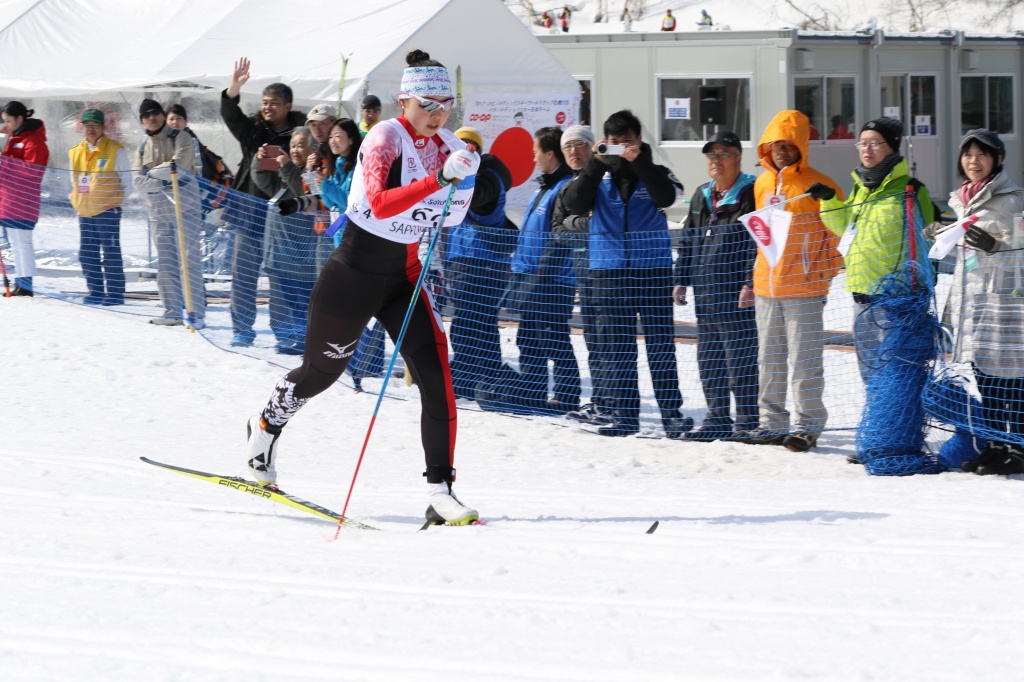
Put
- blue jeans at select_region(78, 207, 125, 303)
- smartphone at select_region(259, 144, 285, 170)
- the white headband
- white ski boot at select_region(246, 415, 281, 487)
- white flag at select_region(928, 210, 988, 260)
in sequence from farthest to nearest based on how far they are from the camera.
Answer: blue jeans at select_region(78, 207, 125, 303) → smartphone at select_region(259, 144, 285, 170) → white flag at select_region(928, 210, 988, 260) → white ski boot at select_region(246, 415, 281, 487) → the white headband

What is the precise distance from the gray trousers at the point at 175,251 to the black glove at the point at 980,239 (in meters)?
6.04

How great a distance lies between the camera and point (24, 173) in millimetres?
11445

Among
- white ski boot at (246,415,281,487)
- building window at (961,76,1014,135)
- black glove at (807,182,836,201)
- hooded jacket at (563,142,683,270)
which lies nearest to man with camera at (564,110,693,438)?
hooded jacket at (563,142,683,270)

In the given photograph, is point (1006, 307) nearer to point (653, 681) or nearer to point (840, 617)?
point (840, 617)

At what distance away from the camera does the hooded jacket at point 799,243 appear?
682 cm

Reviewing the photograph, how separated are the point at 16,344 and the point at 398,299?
5242 mm

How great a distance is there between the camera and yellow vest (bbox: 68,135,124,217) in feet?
35.4

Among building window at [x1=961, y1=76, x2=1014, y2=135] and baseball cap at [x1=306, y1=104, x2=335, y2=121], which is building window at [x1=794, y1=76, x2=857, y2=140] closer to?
building window at [x1=961, y1=76, x2=1014, y2=135]

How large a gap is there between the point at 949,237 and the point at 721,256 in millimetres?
1421

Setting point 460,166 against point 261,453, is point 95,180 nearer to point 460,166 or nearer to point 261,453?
point 261,453

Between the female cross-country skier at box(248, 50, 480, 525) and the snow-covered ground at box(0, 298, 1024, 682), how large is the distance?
447mm

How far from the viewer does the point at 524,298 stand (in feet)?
25.8

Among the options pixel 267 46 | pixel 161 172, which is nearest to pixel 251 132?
pixel 161 172

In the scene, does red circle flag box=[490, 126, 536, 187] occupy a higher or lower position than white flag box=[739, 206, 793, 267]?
higher
